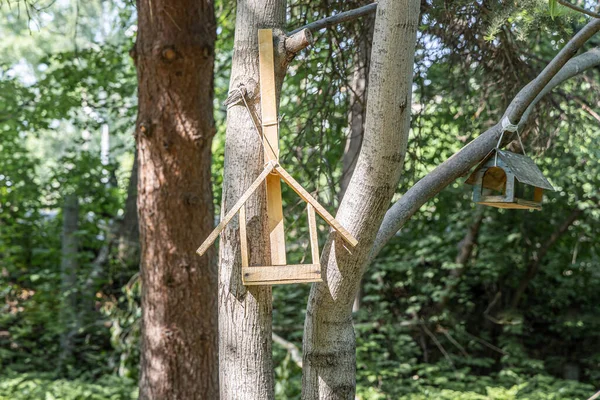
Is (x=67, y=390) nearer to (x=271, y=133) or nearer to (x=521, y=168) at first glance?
(x=271, y=133)

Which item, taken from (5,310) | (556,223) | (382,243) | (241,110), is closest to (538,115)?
(382,243)

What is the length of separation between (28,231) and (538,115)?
6.67 meters

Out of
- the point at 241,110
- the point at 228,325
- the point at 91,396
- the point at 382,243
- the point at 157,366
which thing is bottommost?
the point at 91,396

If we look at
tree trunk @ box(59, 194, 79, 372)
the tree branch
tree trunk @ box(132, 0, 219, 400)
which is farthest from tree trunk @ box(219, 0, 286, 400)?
tree trunk @ box(59, 194, 79, 372)

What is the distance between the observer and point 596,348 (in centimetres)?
842

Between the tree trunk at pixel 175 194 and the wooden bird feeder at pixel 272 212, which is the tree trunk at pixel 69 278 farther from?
the wooden bird feeder at pixel 272 212

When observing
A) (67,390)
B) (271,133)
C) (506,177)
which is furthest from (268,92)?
(67,390)

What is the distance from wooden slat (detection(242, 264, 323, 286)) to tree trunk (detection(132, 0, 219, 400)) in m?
2.22

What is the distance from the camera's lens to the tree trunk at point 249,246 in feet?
7.43

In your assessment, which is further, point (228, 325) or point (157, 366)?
point (157, 366)

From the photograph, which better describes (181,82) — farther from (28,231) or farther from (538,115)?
(28,231)

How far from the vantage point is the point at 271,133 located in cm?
229

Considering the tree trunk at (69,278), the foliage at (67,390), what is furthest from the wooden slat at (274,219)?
the tree trunk at (69,278)

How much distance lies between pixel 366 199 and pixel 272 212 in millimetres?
318
